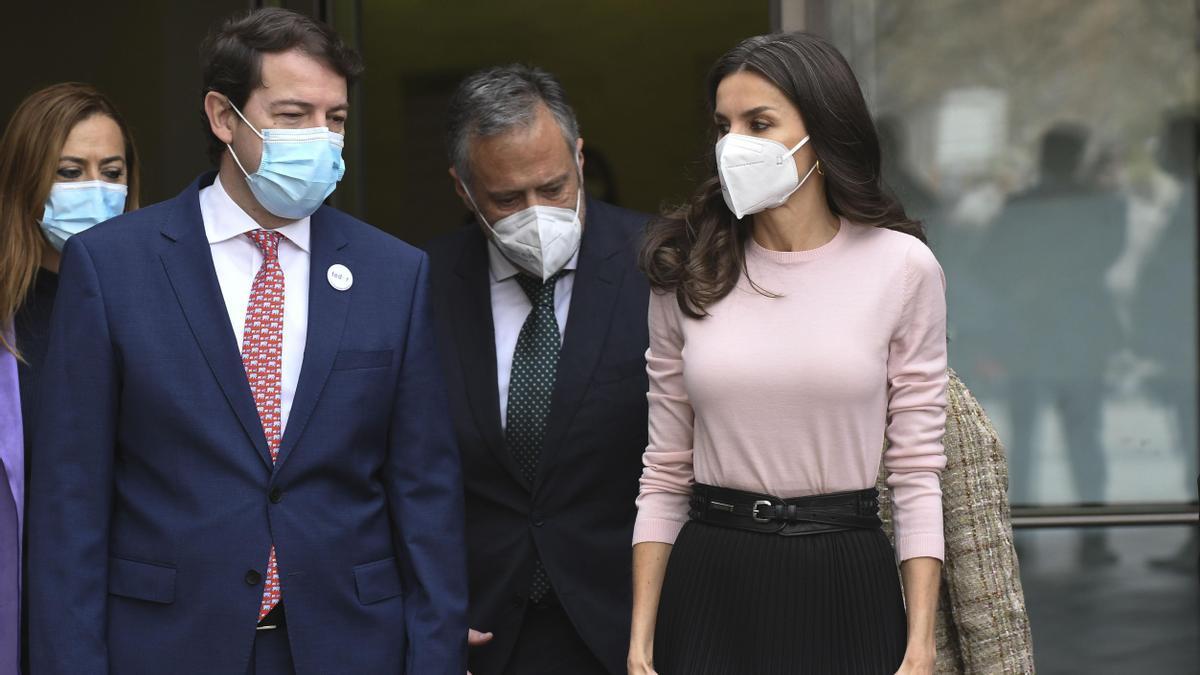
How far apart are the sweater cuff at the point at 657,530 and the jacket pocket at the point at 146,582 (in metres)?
0.84

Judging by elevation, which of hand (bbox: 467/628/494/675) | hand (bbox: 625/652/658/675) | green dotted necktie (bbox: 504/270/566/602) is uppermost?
green dotted necktie (bbox: 504/270/566/602)

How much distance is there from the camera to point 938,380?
2.59 meters

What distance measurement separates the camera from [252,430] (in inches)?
103

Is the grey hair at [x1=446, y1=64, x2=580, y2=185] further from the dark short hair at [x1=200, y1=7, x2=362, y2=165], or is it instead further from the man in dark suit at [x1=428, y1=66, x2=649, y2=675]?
the dark short hair at [x1=200, y1=7, x2=362, y2=165]

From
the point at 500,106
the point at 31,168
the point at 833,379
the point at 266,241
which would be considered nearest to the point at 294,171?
the point at 266,241

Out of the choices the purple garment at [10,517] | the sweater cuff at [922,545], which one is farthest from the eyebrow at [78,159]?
the sweater cuff at [922,545]

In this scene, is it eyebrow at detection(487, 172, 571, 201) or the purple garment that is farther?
eyebrow at detection(487, 172, 571, 201)

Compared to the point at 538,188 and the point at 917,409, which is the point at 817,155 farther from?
the point at 538,188

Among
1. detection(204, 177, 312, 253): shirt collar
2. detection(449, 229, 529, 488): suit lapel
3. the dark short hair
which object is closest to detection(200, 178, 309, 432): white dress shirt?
detection(204, 177, 312, 253): shirt collar

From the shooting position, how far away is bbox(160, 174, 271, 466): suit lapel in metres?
2.62

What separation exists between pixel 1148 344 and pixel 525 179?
3.92m

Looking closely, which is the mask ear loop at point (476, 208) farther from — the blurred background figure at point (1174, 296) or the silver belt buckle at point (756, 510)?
the blurred background figure at point (1174, 296)

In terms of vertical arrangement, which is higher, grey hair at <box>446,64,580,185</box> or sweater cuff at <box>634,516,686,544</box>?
grey hair at <box>446,64,580,185</box>

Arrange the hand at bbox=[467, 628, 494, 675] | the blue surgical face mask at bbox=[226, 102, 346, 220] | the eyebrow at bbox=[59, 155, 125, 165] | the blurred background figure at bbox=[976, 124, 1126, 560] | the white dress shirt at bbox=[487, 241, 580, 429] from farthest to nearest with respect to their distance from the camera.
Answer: the blurred background figure at bbox=[976, 124, 1126, 560] → the eyebrow at bbox=[59, 155, 125, 165] → the white dress shirt at bbox=[487, 241, 580, 429] → the hand at bbox=[467, 628, 494, 675] → the blue surgical face mask at bbox=[226, 102, 346, 220]
